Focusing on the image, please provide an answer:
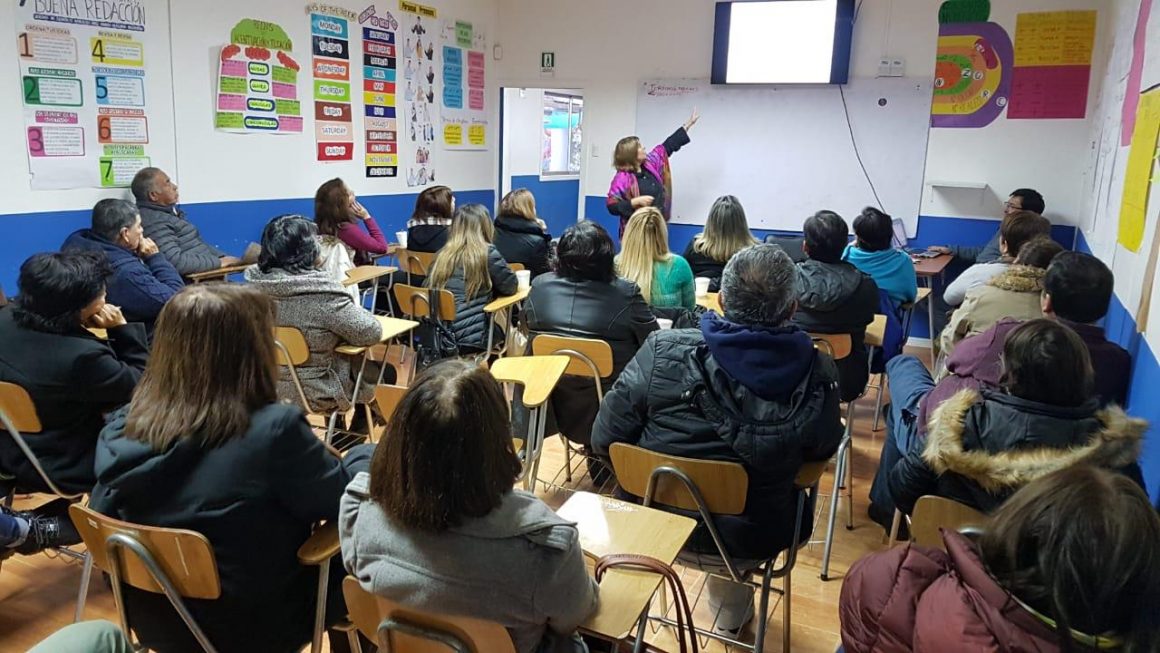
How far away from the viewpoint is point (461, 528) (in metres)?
1.26

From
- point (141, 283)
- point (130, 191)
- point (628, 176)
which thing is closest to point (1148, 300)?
point (141, 283)

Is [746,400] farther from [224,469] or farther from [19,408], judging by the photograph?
[19,408]

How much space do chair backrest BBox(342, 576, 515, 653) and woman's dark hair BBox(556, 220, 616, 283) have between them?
176 centimetres

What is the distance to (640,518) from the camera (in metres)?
1.66

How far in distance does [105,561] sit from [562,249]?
5.95 feet

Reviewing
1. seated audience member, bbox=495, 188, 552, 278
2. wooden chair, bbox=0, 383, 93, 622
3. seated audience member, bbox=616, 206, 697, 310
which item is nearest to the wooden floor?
wooden chair, bbox=0, 383, 93, 622

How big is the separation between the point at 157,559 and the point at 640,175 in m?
5.27

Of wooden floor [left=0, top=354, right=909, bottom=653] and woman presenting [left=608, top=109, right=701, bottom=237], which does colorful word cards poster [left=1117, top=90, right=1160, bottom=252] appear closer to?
wooden floor [left=0, top=354, right=909, bottom=653]

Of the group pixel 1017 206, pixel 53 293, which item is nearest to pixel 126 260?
pixel 53 293

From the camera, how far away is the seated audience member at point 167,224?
4.24 metres

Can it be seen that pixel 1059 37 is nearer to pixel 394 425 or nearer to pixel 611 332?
pixel 611 332

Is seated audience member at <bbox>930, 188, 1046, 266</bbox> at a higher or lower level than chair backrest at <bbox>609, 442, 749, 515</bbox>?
higher

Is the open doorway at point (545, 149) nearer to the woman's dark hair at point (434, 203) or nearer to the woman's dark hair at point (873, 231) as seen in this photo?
the woman's dark hair at point (434, 203)

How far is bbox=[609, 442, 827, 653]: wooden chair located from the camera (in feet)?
6.10
